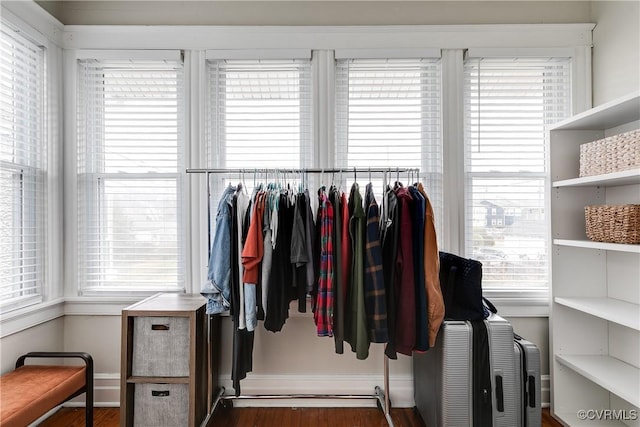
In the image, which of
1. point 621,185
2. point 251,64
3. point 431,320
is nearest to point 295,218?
point 431,320

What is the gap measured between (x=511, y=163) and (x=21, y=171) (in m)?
3.19

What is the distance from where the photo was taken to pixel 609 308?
5.94 feet

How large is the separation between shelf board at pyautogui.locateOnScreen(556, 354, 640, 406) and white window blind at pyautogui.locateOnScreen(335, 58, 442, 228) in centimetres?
114

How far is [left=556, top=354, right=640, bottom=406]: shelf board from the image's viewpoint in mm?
1644

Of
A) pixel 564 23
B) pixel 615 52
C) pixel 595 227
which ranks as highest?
pixel 564 23

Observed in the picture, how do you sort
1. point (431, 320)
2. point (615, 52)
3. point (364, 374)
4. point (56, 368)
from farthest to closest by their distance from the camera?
1. point (364, 374)
2. point (615, 52)
3. point (56, 368)
4. point (431, 320)

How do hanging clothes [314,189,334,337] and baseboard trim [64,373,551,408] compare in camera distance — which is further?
baseboard trim [64,373,551,408]

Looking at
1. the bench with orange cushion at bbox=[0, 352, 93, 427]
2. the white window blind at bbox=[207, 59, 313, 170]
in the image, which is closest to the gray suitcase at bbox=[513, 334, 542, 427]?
the white window blind at bbox=[207, 59, 313, 170]

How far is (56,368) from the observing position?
6.15 ft

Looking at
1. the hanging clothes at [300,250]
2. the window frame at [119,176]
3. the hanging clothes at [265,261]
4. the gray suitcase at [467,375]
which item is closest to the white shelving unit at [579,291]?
the gray suitcase at [467,375]

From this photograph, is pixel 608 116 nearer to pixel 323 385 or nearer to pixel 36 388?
pixel 323 385

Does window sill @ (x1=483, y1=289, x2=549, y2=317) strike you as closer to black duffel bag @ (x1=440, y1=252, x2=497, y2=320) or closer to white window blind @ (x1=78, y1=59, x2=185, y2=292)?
black duffel bag @ (x1=440, y1=252, x2=497, y2=320)

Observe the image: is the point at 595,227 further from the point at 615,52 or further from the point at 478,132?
the point at 615,52

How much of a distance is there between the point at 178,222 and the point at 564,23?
3000 millimetres
